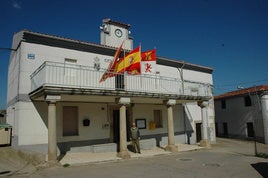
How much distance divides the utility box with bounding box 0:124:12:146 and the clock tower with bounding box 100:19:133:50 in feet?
28.2

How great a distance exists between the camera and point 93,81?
13039 mm

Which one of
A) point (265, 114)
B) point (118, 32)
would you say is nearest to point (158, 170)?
point (118, 32)

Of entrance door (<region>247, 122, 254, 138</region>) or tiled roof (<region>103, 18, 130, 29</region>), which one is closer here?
tiled roof (<region>103, 18, 130, 29</region>)

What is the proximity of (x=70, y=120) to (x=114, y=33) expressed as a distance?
305 inches

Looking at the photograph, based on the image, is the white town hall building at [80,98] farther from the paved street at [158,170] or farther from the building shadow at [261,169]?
the building shadow at [261,169]

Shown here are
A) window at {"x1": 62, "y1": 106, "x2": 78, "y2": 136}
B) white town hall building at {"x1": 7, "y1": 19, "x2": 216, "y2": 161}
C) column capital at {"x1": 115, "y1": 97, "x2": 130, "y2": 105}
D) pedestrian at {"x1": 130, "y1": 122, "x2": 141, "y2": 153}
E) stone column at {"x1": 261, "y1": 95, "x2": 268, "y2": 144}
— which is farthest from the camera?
stone column at {"x1": 261, "y1": 95, "x2": 268, "y2": 144}

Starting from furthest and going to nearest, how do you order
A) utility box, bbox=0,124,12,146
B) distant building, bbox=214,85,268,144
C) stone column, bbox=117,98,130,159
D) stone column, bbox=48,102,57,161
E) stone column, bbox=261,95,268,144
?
distant building, bbox=214,85,268,144 → stone column, bbox=261,95,268,144 → utility box, bbox=0,124,12,146 → stone column, bbox=117,98,130,159 → stone column, bbox=48,102,57,161

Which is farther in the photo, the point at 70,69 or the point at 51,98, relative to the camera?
the point at 70,69

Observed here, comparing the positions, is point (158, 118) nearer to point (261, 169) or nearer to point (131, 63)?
Result: point (131, 63)

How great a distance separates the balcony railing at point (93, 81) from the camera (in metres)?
11.0

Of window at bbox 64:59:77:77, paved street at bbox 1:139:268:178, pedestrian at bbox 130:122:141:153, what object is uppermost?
window at bbox 64:59:77:77

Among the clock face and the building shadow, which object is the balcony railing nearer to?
the clock face

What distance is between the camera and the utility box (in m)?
13.4

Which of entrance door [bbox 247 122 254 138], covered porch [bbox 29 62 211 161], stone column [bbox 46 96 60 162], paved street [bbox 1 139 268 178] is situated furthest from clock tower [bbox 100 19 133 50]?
entrance door [bbox 247 122 254 138]
